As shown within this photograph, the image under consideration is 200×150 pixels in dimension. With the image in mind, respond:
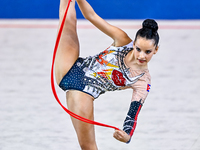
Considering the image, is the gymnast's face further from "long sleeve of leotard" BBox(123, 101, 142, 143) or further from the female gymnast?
"long sleeve of leotard" BBox(123, 101, 142, 143)

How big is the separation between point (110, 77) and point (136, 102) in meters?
0.21

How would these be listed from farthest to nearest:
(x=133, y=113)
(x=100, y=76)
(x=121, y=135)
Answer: (x=100, y=76) → (x=133, y=113) → (x=121, y=135)

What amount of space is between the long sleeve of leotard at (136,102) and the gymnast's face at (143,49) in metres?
0.13

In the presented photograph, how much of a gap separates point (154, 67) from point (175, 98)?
85 centimetres

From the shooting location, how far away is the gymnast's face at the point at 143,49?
2.09m

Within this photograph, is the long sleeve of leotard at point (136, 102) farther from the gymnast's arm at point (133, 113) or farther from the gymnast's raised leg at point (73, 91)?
the gymnast's raised leg at point (73, 91)

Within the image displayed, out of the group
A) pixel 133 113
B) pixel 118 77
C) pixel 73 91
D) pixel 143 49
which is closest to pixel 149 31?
pixel 143 49

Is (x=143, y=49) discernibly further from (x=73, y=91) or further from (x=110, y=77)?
(x=73, y=91)

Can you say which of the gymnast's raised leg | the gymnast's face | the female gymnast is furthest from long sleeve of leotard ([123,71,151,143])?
the gymnast's raised leg

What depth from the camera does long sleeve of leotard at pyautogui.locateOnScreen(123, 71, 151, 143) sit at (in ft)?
7.10

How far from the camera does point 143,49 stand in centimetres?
211

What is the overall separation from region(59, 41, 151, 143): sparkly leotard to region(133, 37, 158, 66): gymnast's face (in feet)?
0.40

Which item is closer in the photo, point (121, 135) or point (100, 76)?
point (121, 135)

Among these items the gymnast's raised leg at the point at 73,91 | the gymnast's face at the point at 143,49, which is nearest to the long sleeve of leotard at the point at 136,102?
the gymnast's face at the point at 143,49
